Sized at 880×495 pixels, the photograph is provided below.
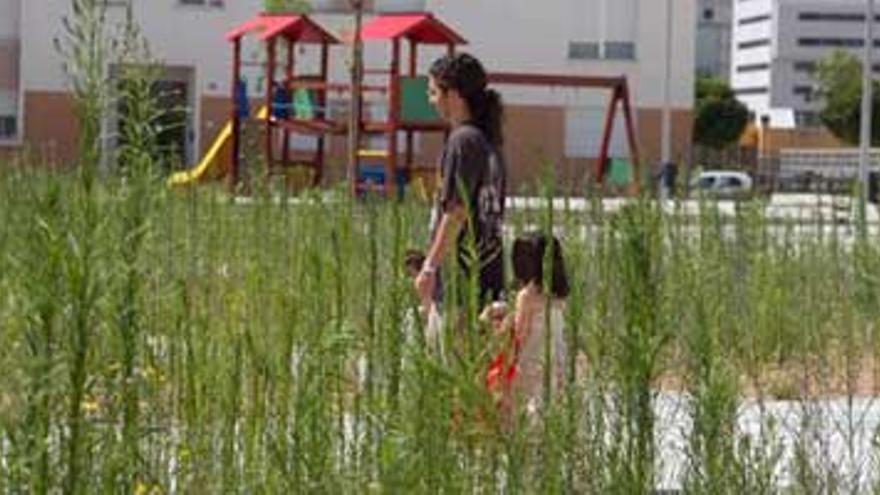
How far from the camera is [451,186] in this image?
6.92m

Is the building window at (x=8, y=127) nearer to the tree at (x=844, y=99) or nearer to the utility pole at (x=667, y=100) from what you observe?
the utility pole at (x=667, y=100)

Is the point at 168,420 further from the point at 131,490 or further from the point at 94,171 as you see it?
the point at 94,171

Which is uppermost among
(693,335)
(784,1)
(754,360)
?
(784,1)

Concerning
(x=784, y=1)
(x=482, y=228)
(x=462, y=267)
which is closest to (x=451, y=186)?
(x=482, y=228)

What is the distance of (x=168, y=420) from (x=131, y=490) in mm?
1082

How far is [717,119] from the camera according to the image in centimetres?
7688

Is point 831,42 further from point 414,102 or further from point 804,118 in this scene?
point 414,102

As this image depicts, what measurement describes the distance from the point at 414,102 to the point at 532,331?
22.5m

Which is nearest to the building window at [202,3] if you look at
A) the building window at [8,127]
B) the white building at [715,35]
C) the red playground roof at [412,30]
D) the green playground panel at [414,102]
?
the building window at [8,127]

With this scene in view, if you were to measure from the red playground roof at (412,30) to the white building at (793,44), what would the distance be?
9070 cm

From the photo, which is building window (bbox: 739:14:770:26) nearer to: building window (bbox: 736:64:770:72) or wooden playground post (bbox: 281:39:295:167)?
building window (bbox: 736:64:770:72)

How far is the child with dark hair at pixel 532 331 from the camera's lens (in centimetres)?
421


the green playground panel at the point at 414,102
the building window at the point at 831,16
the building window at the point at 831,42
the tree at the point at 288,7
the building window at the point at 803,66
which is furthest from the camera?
the building window at the point at 831,16

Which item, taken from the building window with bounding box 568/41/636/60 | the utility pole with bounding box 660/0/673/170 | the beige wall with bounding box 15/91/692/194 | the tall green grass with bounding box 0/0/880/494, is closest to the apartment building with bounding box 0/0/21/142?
the beige wall with bounding box 15/91/692/194
